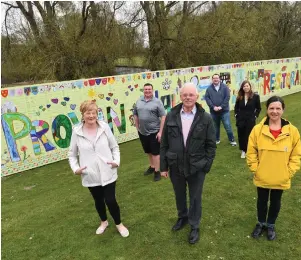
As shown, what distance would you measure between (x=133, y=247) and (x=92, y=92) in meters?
5.41

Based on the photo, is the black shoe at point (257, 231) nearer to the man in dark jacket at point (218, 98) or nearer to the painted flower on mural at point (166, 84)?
the man in dark jacket at point (218, 98)

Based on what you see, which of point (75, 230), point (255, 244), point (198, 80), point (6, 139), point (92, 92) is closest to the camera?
point (255, 244)

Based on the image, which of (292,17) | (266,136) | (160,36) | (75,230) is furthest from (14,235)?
(292,17)

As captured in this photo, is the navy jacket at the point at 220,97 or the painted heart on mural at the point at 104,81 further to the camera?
the painted heart on mural at the point at 104,81

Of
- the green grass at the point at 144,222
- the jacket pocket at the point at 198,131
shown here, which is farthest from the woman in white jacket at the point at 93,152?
the jacket pocket at the point at 198,131

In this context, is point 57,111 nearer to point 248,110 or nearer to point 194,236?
point 248,110

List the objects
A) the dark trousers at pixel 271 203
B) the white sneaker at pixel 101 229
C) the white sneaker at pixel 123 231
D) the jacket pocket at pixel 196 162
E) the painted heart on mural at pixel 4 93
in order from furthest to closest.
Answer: the painted heart on mural at pixel 4 93 < the white sneaker at pixel 101 229 < the white sneaker at pixel 123 231 < the dark trousers at pixel 271 203 < the jacket pocket at pixel 196 162

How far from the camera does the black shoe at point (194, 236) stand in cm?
373

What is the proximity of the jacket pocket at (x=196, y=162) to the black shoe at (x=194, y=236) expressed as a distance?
0.92 m

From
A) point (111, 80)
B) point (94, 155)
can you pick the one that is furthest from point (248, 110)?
point (111, 80)

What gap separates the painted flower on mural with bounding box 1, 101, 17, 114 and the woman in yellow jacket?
18.8 ft

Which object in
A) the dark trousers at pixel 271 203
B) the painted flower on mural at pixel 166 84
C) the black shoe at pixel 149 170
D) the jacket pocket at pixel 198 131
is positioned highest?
the jacket pocket at pixel 198 131

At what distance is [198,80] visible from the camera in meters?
11.5

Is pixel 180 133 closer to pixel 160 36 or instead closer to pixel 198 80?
pixel 198 80
